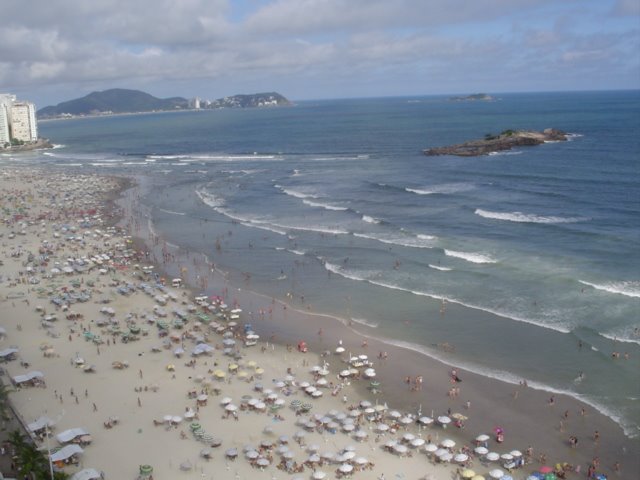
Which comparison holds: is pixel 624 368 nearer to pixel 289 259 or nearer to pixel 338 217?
pixel 289 259

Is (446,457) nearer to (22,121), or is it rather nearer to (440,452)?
(440,452)

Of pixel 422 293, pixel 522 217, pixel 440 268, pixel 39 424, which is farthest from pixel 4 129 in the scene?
pixel 39 424

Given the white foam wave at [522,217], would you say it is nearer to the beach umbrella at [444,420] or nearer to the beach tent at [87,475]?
the beach umbrella at [444,420]

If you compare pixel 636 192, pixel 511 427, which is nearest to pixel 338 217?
pixel 636 192

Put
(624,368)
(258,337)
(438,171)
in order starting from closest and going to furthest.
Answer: (624,368), (258,337), (438,171)

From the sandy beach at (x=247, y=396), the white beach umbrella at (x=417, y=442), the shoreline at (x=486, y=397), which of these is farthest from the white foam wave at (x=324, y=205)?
the white beach umbrella at (x=417, y=442)
